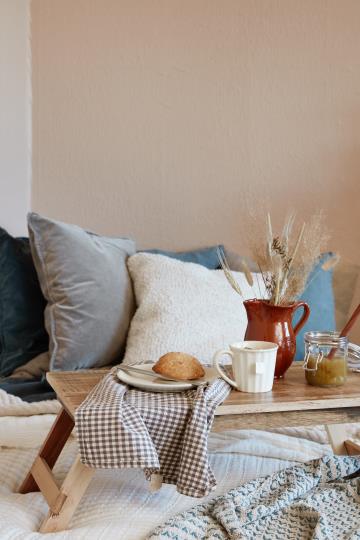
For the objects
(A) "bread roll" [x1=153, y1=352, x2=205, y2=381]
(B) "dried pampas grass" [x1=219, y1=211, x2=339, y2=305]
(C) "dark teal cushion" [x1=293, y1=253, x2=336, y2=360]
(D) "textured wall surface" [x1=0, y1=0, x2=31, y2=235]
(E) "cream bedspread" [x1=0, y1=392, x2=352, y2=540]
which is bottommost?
(E) "cream bedspread" [x1=0, y1=392, x2=352, y2=540]

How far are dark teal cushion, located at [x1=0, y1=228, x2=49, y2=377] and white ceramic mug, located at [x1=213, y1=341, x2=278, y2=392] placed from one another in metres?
0.98

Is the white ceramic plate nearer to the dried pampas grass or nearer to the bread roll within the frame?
the bread roll

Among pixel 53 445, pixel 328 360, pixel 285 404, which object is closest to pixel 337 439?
pixel 328 360

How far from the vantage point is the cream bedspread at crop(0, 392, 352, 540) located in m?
1.46

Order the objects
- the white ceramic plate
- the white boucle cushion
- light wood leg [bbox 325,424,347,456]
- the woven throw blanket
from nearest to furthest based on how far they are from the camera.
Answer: the woven throw blanket → the white ceramic plate → light wood leg [bbox 325,424,347,456] → the white boucle cushion

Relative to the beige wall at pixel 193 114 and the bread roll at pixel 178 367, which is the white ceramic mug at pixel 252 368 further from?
the beige wall at pixel 193 114

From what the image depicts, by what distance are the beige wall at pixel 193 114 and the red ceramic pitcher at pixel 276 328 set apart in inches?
45.2

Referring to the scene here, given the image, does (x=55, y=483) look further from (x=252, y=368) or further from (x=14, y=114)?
(x=14, y=114)

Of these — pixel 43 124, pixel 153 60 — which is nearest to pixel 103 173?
pixel 43 124

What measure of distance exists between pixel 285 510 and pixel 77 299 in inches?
39.8

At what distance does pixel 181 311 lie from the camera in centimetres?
225

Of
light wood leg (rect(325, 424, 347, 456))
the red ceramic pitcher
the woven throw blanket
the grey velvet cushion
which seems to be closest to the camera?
the woven throw blanket

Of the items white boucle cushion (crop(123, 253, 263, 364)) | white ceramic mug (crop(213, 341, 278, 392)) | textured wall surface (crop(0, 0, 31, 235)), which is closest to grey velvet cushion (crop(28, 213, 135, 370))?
white boucle cushion (crop(123, 253, 263, 364))

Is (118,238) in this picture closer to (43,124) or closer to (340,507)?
(43,124)
